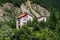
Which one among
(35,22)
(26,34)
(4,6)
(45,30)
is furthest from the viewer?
(4,6)

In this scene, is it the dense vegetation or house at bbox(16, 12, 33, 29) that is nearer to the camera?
the dense vegetation

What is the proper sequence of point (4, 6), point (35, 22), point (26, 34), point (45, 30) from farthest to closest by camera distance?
point (4, 6), point (35, 22), point (45, 30), point (26, 34)

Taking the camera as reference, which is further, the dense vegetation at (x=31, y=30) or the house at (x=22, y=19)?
the house at (x=22, y=19)

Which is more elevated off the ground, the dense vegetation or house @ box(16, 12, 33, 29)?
house @ box(16, 12, 33, 29)

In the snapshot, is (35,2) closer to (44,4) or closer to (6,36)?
(44,4)

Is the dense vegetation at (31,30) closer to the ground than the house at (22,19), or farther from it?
closer to the ground

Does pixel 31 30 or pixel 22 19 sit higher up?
pixel 22 19

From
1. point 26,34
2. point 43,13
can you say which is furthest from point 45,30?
point 43,13

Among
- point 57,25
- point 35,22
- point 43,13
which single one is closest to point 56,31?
point 57,25

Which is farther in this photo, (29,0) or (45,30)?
(29,0)

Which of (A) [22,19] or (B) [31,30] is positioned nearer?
(B) [31,30]
